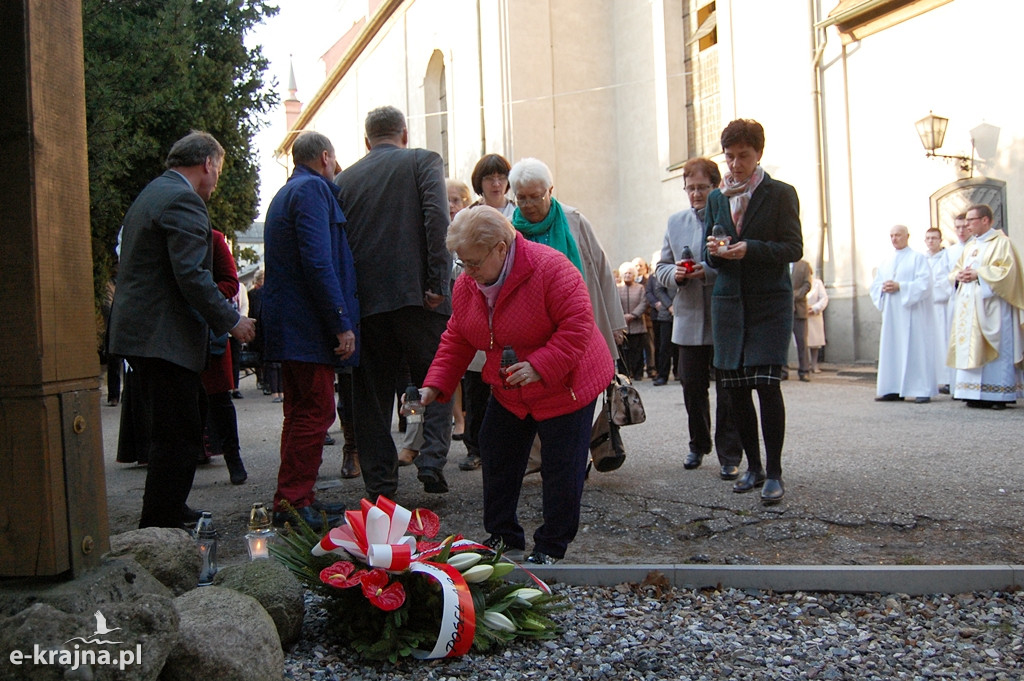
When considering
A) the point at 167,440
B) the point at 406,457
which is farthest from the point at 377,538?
the point at 406,457

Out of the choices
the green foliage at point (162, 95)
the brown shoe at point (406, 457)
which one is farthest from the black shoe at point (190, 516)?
the green foliage at point (162, 95)

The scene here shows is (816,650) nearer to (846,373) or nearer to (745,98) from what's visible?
(846,373)

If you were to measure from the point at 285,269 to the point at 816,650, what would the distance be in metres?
3.14

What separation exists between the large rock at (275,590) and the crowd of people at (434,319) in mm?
997

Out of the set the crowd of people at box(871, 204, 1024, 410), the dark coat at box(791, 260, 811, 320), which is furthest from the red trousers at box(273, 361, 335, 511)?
the dark coat at box(791, 260, 811, 320)

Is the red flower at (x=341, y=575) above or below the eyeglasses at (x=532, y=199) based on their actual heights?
below

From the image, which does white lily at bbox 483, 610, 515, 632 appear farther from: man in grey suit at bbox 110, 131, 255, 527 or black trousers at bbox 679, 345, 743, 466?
black trousers at bbox 679, 345, 743, 466

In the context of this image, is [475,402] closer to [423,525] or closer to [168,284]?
[168,284]

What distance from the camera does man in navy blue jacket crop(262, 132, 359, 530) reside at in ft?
15.6

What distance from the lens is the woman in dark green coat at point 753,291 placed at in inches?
204

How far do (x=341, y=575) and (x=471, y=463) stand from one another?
351 cm

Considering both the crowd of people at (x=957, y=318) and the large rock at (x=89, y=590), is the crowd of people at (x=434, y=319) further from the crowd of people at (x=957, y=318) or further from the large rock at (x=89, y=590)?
the crowd of people at (x=957, y=318)

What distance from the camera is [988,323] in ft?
34.2

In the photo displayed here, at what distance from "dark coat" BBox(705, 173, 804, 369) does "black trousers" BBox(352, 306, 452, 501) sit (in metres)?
1.63
